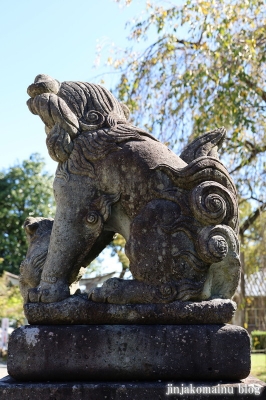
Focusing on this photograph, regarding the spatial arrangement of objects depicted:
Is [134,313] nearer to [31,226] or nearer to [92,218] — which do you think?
[92,218]

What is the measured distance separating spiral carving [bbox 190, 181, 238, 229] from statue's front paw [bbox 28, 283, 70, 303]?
2.80 ft

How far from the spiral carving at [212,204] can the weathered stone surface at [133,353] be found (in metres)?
0.59

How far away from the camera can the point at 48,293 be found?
2.96 metres

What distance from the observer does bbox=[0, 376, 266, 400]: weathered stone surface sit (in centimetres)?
264

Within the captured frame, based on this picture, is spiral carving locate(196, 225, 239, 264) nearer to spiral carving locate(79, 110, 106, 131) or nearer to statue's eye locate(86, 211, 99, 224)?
statue's eye locate(86, 211, 99, 224)

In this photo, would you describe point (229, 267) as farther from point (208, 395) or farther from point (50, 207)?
point (50, 207)

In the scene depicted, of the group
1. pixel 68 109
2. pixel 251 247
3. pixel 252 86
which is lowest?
pixel 68 109

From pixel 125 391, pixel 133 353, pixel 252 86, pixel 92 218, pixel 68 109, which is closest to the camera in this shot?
pixel 125 391

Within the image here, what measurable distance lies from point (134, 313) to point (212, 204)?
29.0 inches

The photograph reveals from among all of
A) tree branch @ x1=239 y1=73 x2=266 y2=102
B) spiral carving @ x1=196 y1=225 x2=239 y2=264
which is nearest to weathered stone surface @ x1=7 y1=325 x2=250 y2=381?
spiral carving @ x1=196 y1=225 x2=239 y2=264

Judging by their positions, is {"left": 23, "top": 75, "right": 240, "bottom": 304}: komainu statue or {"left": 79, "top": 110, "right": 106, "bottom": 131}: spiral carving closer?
{"left": 23, "top": 75, "right": 240, "bottom": 304}: komainu statue

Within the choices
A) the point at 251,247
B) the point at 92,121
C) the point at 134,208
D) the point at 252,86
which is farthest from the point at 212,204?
the point at 251,247

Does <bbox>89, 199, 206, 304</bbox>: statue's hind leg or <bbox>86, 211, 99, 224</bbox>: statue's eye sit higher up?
<bbox>86, 211, 99, 224</bbox>: statue's eye

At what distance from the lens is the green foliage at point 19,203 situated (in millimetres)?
23031
